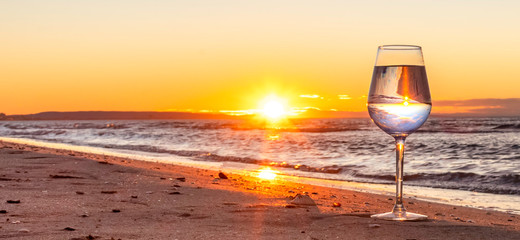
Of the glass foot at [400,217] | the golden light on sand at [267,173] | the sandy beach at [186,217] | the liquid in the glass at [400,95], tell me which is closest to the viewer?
the liquid in the glass at [400,95]

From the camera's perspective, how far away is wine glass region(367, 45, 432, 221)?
3.28 metres

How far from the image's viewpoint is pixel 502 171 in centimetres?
995

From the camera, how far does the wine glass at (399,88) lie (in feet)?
10.8

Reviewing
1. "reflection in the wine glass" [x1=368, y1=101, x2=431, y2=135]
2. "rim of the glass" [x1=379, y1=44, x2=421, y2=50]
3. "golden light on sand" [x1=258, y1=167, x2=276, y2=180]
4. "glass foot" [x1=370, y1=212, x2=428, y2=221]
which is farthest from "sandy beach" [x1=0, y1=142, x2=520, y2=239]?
"golden light on sand" [x1=258, y1=167, x2=276, y2=180]

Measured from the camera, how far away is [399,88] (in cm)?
328

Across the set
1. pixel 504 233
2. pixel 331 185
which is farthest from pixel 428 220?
pixel 331 185

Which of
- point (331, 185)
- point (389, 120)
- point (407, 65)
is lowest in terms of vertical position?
point (331, 185)

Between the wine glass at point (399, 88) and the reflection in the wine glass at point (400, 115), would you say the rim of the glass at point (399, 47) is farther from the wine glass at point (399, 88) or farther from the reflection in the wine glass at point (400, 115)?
the reflection in the wine glass at point (400, 115)

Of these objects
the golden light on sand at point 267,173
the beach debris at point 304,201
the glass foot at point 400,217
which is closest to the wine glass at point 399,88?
the glass foot at point 400,217

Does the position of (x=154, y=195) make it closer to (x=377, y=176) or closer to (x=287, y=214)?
(x=287, y=214)

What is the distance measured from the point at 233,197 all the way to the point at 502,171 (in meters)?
6.43

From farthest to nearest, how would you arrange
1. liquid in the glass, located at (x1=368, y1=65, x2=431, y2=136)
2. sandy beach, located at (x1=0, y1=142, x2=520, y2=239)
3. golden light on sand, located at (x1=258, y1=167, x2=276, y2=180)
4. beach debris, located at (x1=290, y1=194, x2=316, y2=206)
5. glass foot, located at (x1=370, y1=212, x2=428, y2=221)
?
golden light on sand, located at (x1=258, y1=167, x2=276, y2=180) < beach debris, located at (x1=290, y1=194, x2=316, y2=206) < glass foot, located at (x1=370, y1=212, x2=428, y2=221) < sandy beach, located at (x1=0, y1=142, x2=520, y2=239) < liquid in the glass, located at (x1=368, y1=65, x2=431, y2=136)

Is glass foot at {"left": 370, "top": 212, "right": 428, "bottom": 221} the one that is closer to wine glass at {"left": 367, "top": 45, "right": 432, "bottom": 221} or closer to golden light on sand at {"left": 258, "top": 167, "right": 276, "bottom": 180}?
wine glass at {"left": 367, "top": 45, "right": 432, "bottom": 221}

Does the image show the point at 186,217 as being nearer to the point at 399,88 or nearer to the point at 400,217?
the point at 400,217
